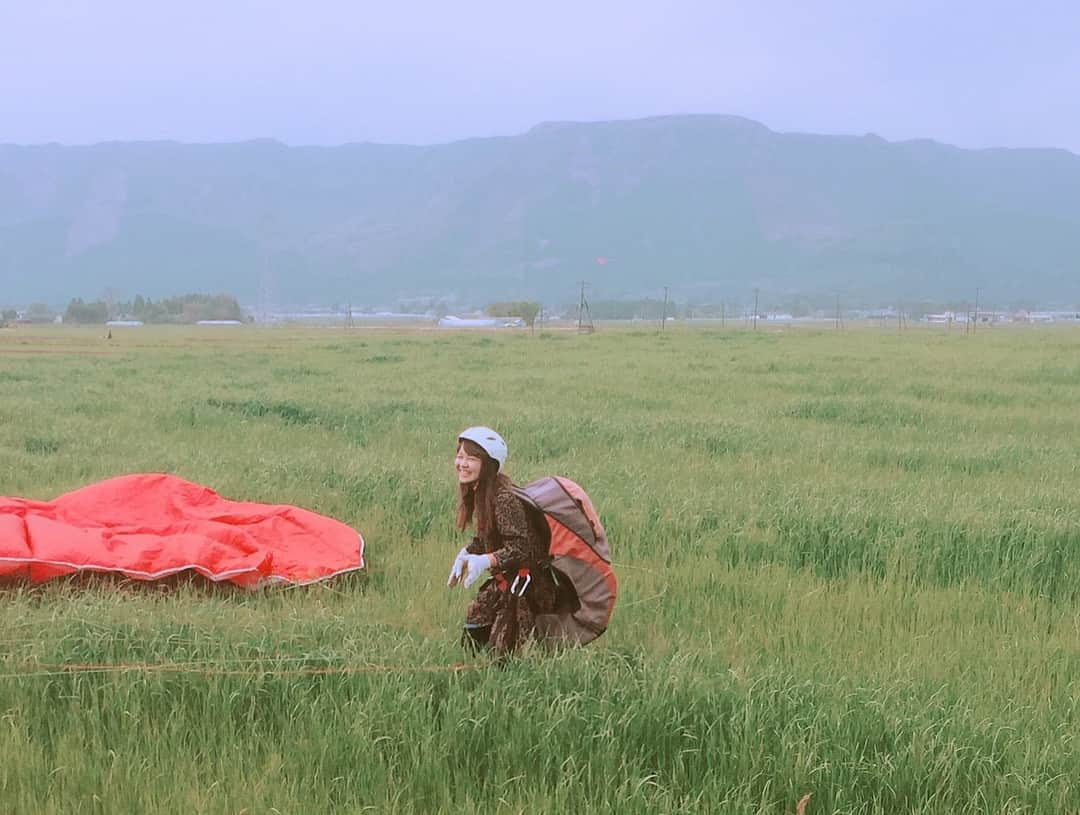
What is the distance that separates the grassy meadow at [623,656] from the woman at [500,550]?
0.54ft

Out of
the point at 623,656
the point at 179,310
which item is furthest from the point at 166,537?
the point at 179,310

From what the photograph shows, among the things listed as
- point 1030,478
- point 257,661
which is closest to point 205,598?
point 257,661

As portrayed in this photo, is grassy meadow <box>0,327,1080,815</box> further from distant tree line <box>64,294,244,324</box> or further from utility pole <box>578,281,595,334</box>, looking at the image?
distant tree line <box>64,294,244,324</box>

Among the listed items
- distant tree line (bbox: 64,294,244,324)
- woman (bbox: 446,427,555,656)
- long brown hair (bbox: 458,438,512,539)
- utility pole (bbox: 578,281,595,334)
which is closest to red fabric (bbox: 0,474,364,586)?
woman (bbox: 446,427,555,656)

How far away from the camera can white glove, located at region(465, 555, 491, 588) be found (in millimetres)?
3680

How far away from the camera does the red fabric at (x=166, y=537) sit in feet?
16.2

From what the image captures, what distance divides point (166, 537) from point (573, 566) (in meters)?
2.68

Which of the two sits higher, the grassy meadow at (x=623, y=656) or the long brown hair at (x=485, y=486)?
the long brown hair at (x=485, y=486)

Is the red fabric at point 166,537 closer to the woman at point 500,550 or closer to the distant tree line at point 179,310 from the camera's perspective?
the woman at point 500,550

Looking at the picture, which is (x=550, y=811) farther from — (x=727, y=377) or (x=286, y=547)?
(x=727, y=377)

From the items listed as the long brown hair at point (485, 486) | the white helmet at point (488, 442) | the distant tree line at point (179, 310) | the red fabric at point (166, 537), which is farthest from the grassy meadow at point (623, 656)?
the distant tree line at point (179, 310)

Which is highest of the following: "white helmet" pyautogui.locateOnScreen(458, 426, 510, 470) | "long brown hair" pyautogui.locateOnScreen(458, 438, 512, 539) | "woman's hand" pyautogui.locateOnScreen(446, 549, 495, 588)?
"white helmet" pyautogui.locateOnScreen(458, 426, 510, 470)

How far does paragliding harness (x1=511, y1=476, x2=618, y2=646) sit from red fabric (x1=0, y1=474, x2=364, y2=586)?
5.34ft

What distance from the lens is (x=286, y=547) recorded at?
549 centimetres
